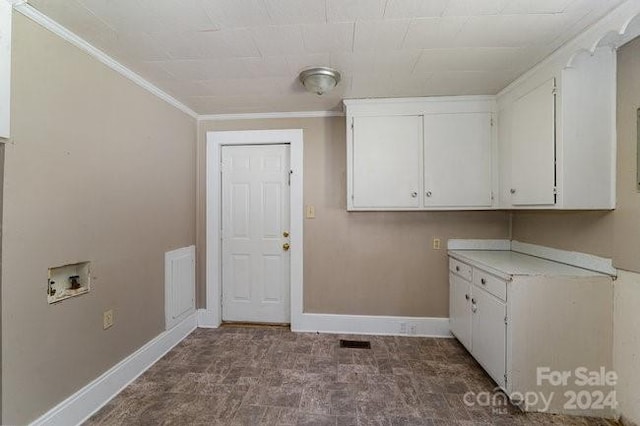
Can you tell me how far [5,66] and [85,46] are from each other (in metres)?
0.57

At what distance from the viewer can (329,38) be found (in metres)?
1.71

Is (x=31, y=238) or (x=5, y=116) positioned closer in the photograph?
(x=5, y=116)

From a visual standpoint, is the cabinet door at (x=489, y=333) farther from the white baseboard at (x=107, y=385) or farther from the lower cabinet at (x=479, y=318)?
the white baseboard at (x=107, y=385)

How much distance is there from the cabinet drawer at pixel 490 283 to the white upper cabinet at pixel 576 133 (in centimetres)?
63

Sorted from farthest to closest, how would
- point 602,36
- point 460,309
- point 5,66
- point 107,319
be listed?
point 460,309
point 107,319
point 602,36
point 5,66

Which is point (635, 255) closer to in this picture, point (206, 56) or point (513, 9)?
point (513, 9)

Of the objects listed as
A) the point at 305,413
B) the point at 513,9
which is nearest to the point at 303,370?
the point at 305,413

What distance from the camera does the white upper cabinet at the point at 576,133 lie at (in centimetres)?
178

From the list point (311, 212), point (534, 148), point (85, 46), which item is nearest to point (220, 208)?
point (311, 212)

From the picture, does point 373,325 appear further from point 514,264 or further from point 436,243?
point 514,264

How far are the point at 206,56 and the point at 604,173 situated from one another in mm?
2683

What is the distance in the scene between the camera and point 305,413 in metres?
1.81

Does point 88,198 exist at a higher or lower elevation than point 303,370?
higher

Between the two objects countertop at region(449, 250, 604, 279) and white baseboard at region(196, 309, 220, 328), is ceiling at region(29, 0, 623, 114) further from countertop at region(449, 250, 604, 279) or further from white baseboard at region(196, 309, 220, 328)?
white baseboard at region(196, 309, 220, 328)
